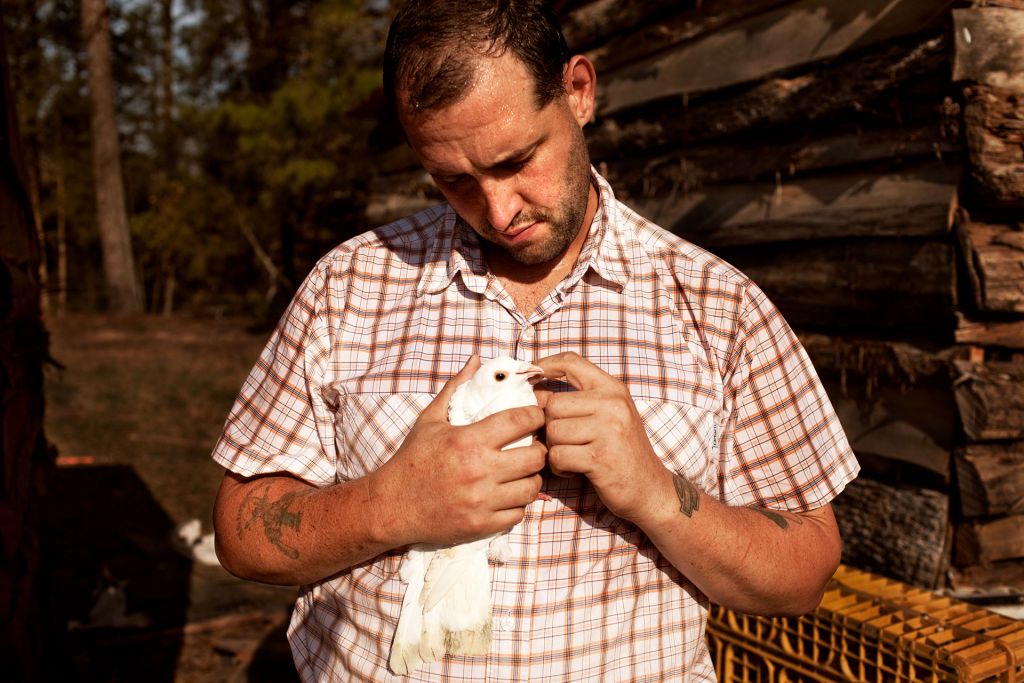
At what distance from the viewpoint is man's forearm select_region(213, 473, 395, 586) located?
1.62m

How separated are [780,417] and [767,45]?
8.21 feet

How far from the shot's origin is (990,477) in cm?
286

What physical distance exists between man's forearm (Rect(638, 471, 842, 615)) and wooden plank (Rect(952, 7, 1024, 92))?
1875 mm

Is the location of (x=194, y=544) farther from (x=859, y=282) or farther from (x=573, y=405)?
(x=573, y=405)

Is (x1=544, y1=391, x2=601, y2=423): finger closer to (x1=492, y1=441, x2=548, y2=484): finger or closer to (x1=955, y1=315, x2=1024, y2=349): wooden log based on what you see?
(x1=492, y1=441, x2=548, y2=484): finger

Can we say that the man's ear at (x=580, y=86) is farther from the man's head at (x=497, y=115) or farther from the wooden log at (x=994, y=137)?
the wooden log at (x=994, y=137)

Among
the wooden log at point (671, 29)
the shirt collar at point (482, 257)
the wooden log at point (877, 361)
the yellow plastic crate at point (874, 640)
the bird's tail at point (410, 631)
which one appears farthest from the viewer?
the wooden log at point (671, 29)

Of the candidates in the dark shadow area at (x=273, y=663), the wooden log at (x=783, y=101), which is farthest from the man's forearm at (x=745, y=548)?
the dark shadow area at (x=273, y=663)

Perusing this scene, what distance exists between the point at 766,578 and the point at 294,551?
1028 mm

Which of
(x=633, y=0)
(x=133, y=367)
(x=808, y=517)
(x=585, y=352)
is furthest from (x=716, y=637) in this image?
(x=133, y=367)

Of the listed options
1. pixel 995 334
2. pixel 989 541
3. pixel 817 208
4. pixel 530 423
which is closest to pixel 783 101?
pixel 817 208

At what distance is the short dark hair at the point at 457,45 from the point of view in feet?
5.30

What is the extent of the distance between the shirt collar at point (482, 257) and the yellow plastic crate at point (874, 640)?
129cm

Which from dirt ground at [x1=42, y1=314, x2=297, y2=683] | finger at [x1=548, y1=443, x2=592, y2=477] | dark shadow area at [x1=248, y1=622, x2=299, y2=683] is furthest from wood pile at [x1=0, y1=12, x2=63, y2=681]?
finger at [x1=548, y1=443, x2=592, y2=477]
